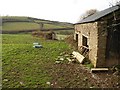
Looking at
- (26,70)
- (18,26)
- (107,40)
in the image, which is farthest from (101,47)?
(18,26)

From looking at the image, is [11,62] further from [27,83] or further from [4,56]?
[27,83]

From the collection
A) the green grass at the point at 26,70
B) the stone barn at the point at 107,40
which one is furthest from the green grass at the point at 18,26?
the stone barn at the point at 107,40

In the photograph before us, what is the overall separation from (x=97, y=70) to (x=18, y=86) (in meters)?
4.61

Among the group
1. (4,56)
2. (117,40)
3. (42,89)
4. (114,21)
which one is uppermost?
(114,21)

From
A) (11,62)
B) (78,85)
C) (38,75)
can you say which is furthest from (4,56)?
(78,85)

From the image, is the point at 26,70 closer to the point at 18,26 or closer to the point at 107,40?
the point at 107,40

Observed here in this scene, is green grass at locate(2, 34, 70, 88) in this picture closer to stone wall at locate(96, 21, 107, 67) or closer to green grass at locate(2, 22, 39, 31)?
stone wall at locate(96, 21, 107, 67)

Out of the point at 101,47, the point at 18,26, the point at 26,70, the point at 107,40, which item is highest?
the point at 18,26

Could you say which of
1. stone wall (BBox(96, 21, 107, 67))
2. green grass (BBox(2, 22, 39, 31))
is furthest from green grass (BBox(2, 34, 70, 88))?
green grass (BBox(2, 22, 39, 31))

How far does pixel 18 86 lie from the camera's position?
9.34 meters

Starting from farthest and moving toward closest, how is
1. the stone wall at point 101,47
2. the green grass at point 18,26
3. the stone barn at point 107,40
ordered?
1. the green grass at point 18,26
2. the stone wall at point 101,47
3. the stone barn at point 107,40

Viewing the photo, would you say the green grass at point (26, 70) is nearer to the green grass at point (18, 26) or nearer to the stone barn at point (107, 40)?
the stone barn at point (107, 40)

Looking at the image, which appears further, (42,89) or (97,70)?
(97,70)

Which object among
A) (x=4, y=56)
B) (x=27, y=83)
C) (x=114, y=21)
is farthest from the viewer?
(x=4, y=56)
